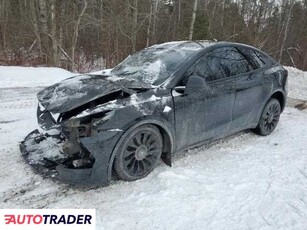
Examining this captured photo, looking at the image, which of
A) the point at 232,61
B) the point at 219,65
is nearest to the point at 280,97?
the point at 232,61

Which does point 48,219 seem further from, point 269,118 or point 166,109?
point 269,118

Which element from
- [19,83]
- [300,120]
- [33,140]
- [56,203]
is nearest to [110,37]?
[19,83]

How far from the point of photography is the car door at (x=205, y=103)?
3914mm

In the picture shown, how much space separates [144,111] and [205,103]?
101 cm

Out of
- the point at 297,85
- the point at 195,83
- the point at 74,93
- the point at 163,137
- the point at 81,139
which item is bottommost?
the point at 297,85

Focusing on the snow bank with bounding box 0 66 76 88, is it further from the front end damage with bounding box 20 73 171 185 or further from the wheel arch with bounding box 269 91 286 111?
the wheel arch with bounding box 269 91 286 111

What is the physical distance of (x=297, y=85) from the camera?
11008mm

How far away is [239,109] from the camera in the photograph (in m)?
4.66

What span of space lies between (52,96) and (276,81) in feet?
12.3

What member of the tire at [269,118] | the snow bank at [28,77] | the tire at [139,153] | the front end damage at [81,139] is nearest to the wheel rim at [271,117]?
the tire at [269,118]

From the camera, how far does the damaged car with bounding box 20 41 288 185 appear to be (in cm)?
331

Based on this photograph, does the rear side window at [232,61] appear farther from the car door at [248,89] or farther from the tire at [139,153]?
the tire at [139,153]

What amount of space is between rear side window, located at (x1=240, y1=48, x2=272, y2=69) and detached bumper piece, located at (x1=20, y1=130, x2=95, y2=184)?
3.13 metres

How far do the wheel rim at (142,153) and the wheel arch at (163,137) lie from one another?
4.3 inches
